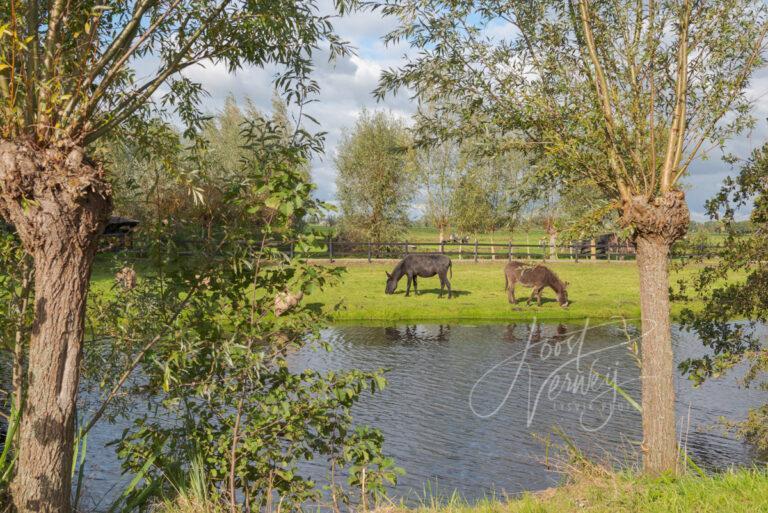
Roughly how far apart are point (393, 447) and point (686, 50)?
789cm

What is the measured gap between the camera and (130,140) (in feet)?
29.8

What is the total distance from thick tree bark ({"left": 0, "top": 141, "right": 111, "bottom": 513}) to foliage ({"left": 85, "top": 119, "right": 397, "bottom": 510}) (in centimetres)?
76

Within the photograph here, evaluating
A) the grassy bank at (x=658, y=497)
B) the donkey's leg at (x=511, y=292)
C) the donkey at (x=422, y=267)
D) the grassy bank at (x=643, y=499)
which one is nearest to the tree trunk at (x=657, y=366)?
the grassy bank at (x=658, y=497)

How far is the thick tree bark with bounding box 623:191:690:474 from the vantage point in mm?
8898

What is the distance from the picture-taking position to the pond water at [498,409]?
11789 millimetres

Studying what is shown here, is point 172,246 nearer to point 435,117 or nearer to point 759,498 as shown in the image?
point 435,117

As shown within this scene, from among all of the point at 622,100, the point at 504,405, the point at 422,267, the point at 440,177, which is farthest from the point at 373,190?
the point at 622,100

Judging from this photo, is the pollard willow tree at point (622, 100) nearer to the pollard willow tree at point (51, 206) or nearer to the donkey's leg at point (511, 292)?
the pollard willow tree at point (51, 206)

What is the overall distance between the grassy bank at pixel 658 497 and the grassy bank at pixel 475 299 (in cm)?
1816

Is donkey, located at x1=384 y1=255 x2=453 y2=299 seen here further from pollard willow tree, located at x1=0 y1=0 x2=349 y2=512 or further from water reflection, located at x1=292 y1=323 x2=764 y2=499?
pollard willow tree, located at x1=0 y1=0 x2=349 y2=512

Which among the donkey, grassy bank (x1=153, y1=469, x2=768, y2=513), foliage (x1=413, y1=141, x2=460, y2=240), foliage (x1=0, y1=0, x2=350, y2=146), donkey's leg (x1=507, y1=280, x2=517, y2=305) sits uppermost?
foliage (x1=413, y1=141, x2=460, y2=240)

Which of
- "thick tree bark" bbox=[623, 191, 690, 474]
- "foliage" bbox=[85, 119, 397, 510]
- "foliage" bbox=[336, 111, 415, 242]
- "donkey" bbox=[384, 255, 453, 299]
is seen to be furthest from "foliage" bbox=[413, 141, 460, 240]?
"foliage" bbox=[85, 119, 397, 510]

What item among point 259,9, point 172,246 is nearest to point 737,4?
point 259,9

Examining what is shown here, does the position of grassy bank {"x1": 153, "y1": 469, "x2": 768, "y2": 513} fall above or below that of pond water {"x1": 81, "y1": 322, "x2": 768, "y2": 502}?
above
